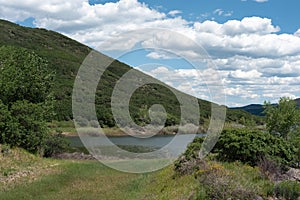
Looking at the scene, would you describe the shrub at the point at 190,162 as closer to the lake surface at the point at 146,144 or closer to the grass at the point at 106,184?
the grass at the point at 106,184

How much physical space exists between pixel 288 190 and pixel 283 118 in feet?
81.7

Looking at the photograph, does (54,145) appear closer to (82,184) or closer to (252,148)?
(82,184)

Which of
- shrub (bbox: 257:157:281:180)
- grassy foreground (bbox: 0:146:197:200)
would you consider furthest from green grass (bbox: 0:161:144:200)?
shrub (bbox: 257:157:281:180)

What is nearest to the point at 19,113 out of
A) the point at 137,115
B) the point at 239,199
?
the point at 239,199

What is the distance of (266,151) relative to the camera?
1659 cm

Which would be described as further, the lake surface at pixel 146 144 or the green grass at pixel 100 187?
the lake surface at pixel 146 144

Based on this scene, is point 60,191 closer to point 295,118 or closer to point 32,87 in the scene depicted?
point 32,87

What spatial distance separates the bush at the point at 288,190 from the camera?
38.0ft

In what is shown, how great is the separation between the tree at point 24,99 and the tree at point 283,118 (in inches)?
839

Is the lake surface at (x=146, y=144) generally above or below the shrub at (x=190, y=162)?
below

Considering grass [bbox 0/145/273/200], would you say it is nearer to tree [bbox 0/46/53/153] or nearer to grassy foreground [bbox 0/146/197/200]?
Answer: grassy foreground [bbox 0/146/197/200]

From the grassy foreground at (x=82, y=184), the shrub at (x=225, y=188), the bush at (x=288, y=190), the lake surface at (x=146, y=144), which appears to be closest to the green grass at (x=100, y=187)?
the grassy foreground at (x=82, y=184)

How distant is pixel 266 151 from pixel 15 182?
11954 millimetres

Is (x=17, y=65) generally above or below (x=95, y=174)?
above
